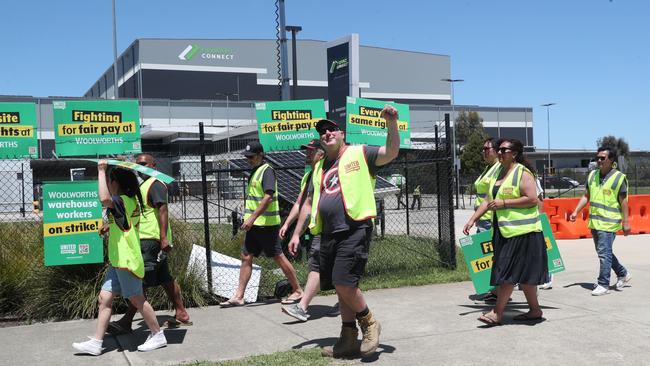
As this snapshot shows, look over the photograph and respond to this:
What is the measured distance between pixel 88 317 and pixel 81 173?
1014cm

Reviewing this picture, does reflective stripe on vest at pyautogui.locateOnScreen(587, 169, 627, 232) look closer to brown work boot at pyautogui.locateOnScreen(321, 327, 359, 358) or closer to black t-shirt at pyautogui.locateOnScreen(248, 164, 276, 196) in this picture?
black t-shirt at pyautogui.locateOnScreen(248, 164, 276, 196)

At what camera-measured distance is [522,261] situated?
5.87 meters

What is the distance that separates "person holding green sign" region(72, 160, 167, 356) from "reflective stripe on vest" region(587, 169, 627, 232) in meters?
5.42

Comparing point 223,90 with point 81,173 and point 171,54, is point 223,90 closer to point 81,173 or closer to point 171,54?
point 171,54

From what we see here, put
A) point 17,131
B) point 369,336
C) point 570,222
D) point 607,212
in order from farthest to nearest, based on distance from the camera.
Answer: point 570,222 → point 607,212 → point 17,131 → point 369,336

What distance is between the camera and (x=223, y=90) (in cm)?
7100

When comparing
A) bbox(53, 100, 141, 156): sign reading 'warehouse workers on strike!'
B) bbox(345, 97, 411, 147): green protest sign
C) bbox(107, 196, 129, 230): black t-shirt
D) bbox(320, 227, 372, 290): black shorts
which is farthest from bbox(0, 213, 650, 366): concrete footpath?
bbox(345, 97, 411, 147): green protest sign

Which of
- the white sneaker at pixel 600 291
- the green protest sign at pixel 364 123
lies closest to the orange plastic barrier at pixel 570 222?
the green protest sign at pixel 364 123

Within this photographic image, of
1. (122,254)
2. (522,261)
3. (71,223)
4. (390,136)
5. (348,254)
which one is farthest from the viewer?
(71,223)

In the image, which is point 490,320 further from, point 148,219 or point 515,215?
point 148,219

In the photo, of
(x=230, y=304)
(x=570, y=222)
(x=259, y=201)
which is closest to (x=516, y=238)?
(x=259, y=201)

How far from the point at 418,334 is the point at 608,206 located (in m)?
Answer: 3.45

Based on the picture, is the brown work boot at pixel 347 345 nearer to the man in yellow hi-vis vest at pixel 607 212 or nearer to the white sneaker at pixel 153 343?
the white sneaker at pixel 153 343

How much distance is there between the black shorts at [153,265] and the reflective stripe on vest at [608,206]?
17.2ft
